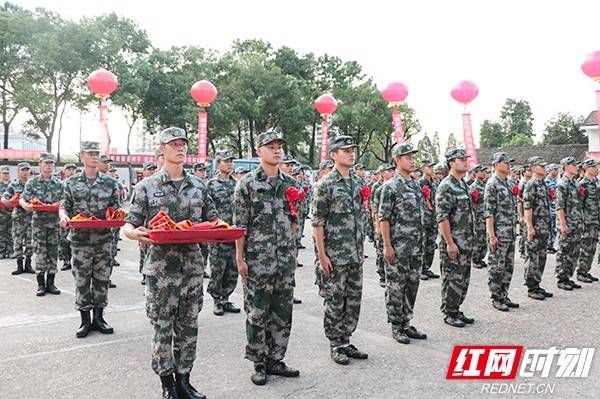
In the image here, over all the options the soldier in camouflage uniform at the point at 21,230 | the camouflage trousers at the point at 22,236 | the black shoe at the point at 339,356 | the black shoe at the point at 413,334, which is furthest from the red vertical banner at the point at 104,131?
the black shoe at the point at 339,356

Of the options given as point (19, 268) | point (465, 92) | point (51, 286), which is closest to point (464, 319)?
point (51, 286)

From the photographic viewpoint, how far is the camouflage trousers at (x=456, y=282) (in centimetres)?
527

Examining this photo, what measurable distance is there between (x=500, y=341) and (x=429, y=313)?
1.13 metres

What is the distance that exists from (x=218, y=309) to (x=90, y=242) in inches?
66.4

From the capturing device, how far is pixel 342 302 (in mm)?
4211

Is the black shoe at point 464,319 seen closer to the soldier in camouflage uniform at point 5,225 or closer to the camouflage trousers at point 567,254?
the camouflage trousers at point 567,254

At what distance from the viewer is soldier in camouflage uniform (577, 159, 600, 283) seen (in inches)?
298

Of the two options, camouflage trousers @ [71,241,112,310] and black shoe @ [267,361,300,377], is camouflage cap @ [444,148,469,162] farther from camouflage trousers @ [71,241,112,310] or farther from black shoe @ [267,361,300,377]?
camouflage trousers @ [71,241,112,310]

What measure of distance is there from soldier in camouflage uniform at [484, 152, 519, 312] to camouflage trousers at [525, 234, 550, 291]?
669mm

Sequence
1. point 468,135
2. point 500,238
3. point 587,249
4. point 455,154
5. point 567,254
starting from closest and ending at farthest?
1. point 455,154
2. point 500,238
3. point 567,254
4. point 587,249
5. point 468,135

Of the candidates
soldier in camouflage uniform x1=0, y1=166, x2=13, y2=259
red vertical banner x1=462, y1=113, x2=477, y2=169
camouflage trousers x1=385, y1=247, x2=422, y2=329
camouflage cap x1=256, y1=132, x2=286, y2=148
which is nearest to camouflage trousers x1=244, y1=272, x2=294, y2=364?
camouflage cap x1=256, y1=132, x2=286, y2=148

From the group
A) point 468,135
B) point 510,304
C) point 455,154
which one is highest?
point 468,135

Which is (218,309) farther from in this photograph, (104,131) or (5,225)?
(104,131)

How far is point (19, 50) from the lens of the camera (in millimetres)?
28422
